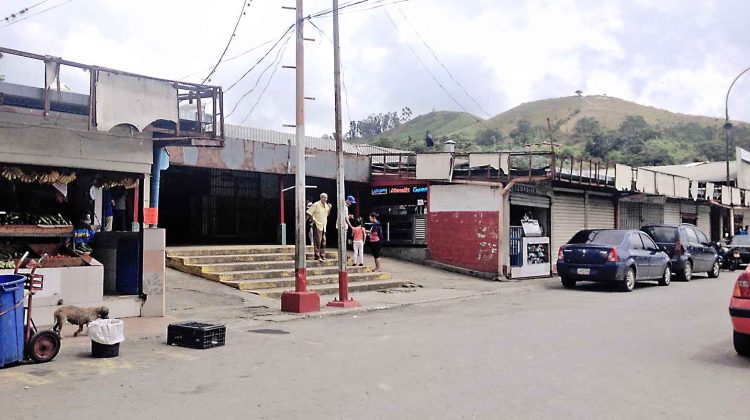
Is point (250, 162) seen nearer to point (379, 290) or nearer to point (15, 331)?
point (379, 290)

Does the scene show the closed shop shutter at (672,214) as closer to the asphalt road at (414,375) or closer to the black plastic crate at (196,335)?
the asphalt road at (414,375)

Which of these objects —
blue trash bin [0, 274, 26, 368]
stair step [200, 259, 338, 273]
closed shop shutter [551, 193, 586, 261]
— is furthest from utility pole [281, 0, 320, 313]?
closed shop shutter [551, 193, 586, 261]

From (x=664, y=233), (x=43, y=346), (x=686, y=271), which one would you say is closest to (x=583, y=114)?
(x=664, y=233)

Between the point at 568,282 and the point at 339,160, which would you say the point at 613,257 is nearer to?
the point at 568,282

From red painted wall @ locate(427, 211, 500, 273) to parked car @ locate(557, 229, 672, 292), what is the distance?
2775 millimetres

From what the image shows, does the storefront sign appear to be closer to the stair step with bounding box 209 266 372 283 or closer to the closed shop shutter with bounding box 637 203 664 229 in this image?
the stair step with bounding box 209 266 372 283

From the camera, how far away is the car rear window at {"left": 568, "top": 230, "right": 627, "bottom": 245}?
16.6 meters

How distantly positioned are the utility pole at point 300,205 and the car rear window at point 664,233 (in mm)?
13182

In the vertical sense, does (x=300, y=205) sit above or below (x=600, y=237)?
above

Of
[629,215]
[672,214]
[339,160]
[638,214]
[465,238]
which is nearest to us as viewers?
[339,160]

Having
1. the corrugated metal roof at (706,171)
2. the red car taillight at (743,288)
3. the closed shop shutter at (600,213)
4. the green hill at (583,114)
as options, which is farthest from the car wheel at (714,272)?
the green hill at (583,114)

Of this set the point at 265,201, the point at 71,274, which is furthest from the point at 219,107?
the point at 265,201

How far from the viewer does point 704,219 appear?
120ft

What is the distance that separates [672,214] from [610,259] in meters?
18.8
